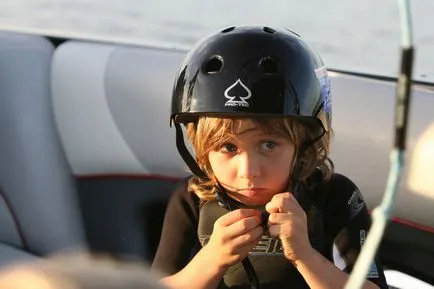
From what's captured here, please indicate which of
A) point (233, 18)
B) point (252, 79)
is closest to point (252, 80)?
point (252, 79)

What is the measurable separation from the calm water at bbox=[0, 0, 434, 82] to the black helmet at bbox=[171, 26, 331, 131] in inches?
94.5

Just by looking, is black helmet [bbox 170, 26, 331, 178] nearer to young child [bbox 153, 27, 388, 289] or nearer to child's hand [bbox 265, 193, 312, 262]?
young child [bbox 153, 27, 388, 289]

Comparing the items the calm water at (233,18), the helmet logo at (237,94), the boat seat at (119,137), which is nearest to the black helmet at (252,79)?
the helmet logo at (237,94)

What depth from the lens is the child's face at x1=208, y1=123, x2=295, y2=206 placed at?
139cm

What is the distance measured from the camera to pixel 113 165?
7.45ft

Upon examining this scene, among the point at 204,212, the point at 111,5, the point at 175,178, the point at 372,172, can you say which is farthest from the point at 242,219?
the point at 111,5

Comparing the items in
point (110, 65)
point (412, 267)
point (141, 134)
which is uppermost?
point (110, 65)

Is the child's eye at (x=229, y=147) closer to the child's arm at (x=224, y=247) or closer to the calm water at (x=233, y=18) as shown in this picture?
the child's arm at (x=224, y=247)

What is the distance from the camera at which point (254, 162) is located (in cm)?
138

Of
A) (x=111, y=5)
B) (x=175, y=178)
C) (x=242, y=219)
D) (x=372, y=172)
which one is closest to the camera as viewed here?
(x=242, y=219)


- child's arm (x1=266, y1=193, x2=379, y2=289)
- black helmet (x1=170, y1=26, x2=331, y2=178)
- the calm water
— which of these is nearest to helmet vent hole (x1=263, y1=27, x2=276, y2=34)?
black helmet (x1=170, y1=26, x2=331, y2=178)

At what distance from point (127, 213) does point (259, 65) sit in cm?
87

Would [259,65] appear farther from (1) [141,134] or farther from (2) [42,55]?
(2) [42,55]

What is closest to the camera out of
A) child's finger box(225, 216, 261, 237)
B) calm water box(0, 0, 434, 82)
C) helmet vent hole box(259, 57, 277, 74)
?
child's finger box(225, 216, 261, 237)
